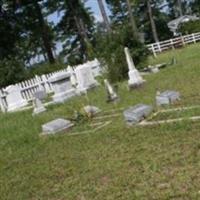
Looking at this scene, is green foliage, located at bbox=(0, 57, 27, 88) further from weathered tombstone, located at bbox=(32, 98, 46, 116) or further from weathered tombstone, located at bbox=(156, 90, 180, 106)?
weathered tombstone, located at bbox=(156, 90, 180, 106)

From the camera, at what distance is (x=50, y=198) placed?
7180mm

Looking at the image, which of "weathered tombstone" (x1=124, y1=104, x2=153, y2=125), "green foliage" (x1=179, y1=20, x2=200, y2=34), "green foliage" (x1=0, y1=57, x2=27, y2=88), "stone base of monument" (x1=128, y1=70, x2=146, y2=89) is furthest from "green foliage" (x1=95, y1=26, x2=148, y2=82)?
"green foliage" (x1=179, y1=20, x2=200, y2=34)

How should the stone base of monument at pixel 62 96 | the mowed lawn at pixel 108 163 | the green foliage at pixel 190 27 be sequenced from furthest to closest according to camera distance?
the green foliage at pixel 190 27 < the stone base of monument at pixel 62 96 < the mowed lawn at pixel 108 163

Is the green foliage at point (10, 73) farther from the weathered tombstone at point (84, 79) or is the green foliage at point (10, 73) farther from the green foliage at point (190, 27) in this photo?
the green foliage at point (190, 27)

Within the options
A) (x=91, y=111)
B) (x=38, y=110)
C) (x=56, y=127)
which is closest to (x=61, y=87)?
(x=38, y=110)

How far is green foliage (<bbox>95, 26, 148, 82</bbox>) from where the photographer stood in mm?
21125

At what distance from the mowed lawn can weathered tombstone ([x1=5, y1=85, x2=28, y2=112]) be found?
30.3ft

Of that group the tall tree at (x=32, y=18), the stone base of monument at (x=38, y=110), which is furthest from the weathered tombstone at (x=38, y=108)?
the tall tree at (x=32, y=18)

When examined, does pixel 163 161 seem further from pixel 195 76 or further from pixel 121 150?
pixel 195 76

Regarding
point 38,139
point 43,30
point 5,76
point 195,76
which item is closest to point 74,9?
point 43,30

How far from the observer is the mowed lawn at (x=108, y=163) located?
6.66 metres

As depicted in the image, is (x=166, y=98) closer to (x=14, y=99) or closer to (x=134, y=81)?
(x=134, y=81)

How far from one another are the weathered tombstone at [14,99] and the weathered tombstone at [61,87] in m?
3.28

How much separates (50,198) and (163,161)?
1807 millimetres
